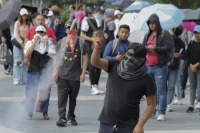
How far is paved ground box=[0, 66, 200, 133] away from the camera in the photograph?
30.6 feet

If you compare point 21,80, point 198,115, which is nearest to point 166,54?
point 198,115

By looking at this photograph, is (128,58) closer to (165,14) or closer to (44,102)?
(44,102)

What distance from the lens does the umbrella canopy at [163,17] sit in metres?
11.5

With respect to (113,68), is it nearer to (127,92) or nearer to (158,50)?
(127,92)

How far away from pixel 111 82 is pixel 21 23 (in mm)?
7684

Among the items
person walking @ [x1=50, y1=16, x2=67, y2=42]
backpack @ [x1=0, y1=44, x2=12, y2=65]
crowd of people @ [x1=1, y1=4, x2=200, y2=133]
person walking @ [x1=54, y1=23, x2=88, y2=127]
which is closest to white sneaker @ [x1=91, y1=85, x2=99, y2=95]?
crowd of people @ [x1=1, y1=4, x2=200, y2=133]

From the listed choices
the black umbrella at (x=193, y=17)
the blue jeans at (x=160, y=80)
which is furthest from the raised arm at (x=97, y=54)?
the black umbrella at (x=193, y=17)

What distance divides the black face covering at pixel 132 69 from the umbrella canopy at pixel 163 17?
563cm

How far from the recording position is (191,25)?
47.1ft

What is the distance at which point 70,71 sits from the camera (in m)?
9.58

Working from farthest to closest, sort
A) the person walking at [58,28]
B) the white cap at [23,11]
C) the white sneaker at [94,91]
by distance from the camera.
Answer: the person walking at [58,28] → the white sneaker at [94,91] → the white cap at [23,11]

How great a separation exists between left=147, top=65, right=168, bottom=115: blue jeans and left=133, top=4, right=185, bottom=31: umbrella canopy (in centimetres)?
147

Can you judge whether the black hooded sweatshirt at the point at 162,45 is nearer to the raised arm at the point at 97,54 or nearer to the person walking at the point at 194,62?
the person walking at the point at 194,62

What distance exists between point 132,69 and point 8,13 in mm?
3242
